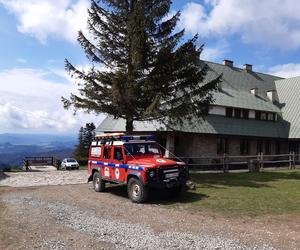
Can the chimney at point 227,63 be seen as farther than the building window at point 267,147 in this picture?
Yes

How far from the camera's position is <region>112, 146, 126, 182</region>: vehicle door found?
1492cm

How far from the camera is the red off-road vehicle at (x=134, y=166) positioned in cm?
1365

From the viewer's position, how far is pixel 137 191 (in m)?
14.0

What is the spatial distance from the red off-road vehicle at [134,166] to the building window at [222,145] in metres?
16.3

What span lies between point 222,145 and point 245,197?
17.8 metres

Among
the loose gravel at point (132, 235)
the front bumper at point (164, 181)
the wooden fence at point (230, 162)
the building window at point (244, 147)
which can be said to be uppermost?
the building window at point (244, 147)

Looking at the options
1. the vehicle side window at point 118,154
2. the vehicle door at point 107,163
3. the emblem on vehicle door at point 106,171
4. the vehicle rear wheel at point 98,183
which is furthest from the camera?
the vehicle rear wheel at point 98,183

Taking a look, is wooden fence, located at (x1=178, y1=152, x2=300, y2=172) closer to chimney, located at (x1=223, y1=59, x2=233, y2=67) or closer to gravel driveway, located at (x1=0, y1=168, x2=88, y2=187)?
gravel driveway, located at (x1=0, y1=168, x2=88, y2=187)

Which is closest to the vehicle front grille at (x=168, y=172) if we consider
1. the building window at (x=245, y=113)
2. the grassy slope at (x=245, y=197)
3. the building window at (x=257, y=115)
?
the grassy slope at (x=245, y=197)

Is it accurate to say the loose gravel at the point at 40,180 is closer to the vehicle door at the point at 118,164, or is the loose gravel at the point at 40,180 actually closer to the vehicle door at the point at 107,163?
the vehicle door at the point at 107,163

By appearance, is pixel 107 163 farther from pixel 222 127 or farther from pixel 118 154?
pixel 222 127

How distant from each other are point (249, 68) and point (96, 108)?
25552mm

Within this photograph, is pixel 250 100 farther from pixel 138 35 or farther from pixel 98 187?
pixel 98 187

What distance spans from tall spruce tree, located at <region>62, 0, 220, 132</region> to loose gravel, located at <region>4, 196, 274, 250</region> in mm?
9592
